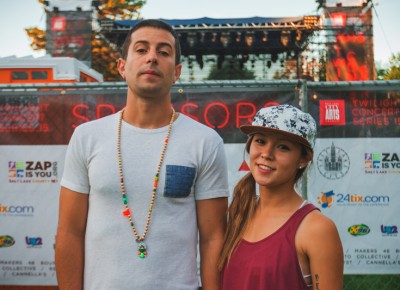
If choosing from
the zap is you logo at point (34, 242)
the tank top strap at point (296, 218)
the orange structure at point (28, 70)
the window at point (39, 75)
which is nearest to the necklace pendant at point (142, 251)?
the tank top strap at point (296, 218)

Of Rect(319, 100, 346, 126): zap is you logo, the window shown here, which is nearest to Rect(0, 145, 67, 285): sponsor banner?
Rect(319, 100, 346, 126): zap is you logo

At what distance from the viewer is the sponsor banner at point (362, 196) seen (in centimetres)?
387

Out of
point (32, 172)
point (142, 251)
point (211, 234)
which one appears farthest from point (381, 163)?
point (32, 172)

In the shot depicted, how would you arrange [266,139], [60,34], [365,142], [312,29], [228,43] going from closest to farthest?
[266,139]
[365,142]
[60,34]
[312,29]
[228,43]

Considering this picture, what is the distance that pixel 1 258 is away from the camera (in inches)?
157

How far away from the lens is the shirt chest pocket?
7.18 feet

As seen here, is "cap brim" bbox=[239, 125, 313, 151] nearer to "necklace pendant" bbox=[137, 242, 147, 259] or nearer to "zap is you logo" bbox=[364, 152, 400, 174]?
"necklace pendant" bbox=[137, 242, 147, 259]

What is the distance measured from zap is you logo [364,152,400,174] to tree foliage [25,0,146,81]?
1927cm

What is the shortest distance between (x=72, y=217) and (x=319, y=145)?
2375 mm

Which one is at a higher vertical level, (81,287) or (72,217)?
(72,217)

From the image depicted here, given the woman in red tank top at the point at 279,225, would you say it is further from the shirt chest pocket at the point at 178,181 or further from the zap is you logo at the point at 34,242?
the zap is you logo at the point at 34,242

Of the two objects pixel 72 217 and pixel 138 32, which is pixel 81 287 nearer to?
pixel 72 217

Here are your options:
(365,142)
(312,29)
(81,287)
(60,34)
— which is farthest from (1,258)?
(312,29)

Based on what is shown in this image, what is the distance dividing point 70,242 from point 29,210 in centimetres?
199
